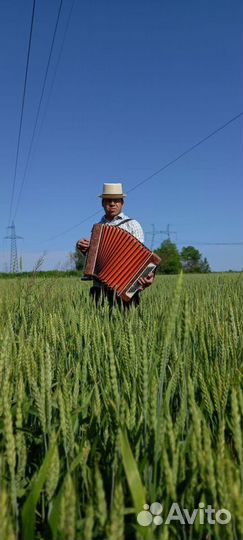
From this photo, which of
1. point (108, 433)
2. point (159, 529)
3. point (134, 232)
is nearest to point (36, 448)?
point (108, 433)

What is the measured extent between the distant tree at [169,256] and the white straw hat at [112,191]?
5664cm

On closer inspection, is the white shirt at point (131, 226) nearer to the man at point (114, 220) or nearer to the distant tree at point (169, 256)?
the man at point (114, 220)

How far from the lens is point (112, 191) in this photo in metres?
3.52

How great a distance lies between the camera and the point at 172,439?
698 mm

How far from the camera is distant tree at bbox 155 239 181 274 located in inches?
2463

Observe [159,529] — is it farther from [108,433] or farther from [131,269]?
[131,269]

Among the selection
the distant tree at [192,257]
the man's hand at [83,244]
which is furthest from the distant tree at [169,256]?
the man's hand at [83,244]

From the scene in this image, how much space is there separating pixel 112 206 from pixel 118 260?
44 centimetres

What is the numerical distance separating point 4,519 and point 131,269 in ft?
9.47

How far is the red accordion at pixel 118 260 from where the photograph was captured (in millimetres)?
3348
